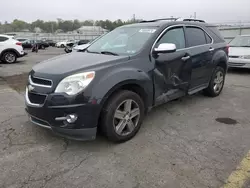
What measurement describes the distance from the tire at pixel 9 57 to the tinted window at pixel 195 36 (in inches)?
452

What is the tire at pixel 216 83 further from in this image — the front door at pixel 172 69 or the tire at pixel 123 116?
the tire at pixel 123 116

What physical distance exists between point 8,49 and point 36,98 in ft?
38.2

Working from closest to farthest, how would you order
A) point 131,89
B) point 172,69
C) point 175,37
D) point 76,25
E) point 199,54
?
1. point 131,89
2. point 172,69
3. point 175,37
4. point 199,54
5. point 76,25

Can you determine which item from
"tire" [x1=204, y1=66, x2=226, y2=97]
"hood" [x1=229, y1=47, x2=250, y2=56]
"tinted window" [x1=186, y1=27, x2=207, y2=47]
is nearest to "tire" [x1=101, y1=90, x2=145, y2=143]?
"tinted window" [x1=186, y1=27, x2=207, y2=47]

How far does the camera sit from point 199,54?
4.61 metres

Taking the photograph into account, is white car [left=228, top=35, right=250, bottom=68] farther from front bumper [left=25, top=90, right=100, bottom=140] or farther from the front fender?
front bumper [left=25, top=90, right=100, bottom=140]

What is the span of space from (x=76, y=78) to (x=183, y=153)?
1.71 metres

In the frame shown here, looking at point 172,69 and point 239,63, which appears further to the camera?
point 239,63

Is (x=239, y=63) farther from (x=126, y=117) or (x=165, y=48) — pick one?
(x=126, y=117)

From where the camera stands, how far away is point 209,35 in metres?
5.14

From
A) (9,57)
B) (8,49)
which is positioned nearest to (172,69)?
(9,57)

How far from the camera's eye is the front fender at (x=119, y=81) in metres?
2.95

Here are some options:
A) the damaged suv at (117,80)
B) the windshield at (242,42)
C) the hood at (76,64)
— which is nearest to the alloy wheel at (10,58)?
the damaged suv at (117,80)

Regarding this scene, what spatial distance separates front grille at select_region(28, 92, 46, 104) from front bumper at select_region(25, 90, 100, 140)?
8 centimetres
